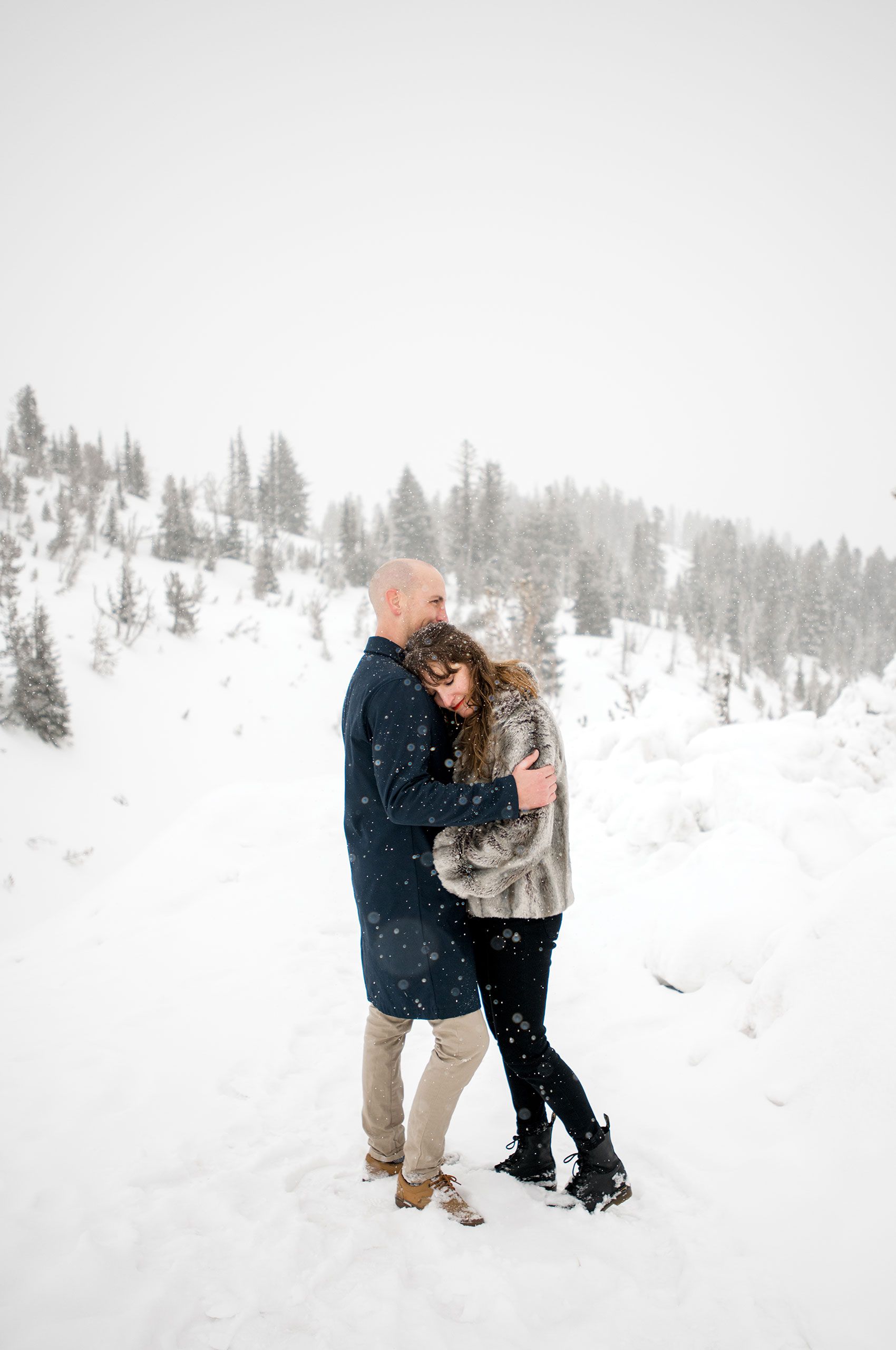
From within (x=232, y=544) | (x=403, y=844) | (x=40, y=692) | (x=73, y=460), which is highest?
(x=73, y=460)

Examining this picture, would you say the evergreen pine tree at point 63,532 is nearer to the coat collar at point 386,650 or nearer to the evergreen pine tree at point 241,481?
the evergreen pine tree at point 241,481

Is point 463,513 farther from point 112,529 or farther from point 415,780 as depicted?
point 415,780

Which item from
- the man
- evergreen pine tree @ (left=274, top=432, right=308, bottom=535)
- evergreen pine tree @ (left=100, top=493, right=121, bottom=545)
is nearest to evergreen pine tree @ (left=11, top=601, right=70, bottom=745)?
the man

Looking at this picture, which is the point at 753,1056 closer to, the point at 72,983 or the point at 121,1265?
the point at 121,1265

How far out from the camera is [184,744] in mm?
12664

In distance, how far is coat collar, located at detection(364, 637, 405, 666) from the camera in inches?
96.9

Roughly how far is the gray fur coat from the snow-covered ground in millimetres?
1135

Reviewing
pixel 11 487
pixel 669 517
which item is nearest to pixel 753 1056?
pixel 11 487

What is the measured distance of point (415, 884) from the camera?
2.31 m

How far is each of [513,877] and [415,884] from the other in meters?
0.35

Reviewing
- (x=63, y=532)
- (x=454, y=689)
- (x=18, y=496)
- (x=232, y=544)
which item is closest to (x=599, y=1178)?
(x=454, y=689)

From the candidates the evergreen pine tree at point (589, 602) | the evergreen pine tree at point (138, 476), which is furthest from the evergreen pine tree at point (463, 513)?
the evergreen pine tree at point (138, 476)

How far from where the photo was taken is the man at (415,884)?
216cm

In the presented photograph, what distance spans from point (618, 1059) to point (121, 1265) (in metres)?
2.39
